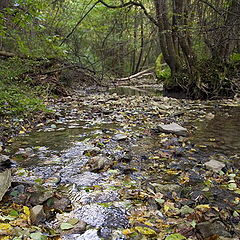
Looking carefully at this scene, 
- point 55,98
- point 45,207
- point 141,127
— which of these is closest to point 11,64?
point 55,98

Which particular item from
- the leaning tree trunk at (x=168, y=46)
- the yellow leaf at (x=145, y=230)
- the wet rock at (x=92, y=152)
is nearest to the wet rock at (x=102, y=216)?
the yellow leaf at (x=145, y=230)

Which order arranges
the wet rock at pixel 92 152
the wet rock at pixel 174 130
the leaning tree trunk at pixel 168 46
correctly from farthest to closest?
the leaning tree trunk at pixel 168 46 < the wet rock at pixel 174 130 < the wet rock at pixel 92 152

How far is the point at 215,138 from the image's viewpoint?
4105 mm

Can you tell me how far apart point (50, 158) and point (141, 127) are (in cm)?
207

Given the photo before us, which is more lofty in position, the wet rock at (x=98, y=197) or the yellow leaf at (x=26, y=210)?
the yellow leaf at (x=26, y=210)

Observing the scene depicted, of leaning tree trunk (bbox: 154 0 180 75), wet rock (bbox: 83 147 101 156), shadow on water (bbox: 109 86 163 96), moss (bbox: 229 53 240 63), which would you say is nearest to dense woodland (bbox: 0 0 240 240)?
wet rock (bbox: 83 147 101 156)

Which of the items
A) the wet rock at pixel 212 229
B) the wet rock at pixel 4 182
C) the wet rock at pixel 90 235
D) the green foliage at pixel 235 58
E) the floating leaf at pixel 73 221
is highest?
the green foliage at pixel 235 58

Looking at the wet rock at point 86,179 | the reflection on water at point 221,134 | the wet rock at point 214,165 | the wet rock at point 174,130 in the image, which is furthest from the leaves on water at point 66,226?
the wet rock at point 174,130

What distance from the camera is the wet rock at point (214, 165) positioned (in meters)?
2.80

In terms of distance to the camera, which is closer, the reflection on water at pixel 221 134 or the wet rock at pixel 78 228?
the wet rock at pixel 78 228

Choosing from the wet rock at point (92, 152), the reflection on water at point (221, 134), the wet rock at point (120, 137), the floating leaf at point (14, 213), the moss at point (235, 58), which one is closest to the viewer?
the floating leaf at point (14, 213)

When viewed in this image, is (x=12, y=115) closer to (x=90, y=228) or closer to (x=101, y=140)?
(x=101, y=140)

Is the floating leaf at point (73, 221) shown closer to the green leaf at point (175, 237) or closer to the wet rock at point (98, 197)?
the wet rock at point (98, 197)

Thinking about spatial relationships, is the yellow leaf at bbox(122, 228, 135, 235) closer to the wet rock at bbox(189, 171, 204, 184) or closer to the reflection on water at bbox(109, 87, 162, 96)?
the wet rock at bbox(189, 171, 204, 184)
